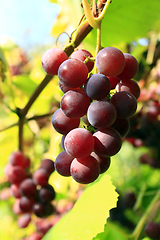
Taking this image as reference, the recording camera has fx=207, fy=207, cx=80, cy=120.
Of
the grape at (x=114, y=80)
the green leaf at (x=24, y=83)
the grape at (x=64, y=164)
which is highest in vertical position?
the grape at (x=114, y=80)

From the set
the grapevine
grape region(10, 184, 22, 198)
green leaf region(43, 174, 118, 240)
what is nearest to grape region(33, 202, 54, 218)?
grape region(10, 184, 22, 198)

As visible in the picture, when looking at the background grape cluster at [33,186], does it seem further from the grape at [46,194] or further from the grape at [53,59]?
the grape at [53,59]

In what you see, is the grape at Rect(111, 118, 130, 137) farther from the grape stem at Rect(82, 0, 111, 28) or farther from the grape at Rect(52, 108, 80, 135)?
the grape stem at Rect(82, 0, 111, 28)

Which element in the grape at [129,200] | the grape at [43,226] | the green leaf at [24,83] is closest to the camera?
the grape at [43,226]

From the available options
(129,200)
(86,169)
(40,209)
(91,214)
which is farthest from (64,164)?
(129,200)

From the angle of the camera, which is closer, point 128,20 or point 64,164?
point 64,164

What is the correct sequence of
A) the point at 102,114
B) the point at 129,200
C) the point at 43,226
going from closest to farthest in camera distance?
1. the point at 102,114
2. the point at 43,226
3. the point at 129,200

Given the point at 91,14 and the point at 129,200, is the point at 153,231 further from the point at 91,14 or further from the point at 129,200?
the point at 91,14

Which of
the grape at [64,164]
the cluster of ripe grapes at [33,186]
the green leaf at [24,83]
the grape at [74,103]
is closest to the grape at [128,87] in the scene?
the grape at [74,103]
